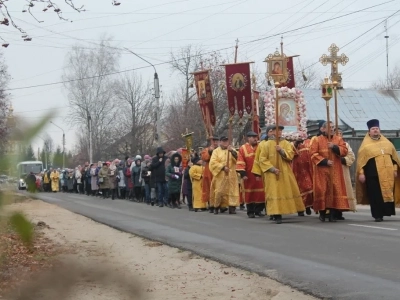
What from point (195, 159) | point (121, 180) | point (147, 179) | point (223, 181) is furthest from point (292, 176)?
point (121, 180)

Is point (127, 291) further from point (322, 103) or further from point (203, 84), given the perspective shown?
point (322, 103)

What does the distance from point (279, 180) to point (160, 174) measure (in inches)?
403

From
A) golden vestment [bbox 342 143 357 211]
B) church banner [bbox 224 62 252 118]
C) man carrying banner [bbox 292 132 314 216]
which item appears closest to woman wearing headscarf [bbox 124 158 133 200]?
church banner [bbox 224 62 252 118]

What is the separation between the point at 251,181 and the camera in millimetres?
16203

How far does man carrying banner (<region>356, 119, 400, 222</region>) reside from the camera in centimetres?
1359

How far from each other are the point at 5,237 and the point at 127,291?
0.23 m

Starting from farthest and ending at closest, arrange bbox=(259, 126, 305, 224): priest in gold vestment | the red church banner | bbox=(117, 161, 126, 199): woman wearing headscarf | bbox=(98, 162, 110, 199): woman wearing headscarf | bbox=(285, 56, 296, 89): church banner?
bbox=(98, 162, 110, 199): woman wearing headscarf → bbox=(117, 161, 126, 199): woman wearing headscarf → bbox=(285, 56, 296, 89): church banner → the red church banner → bbox=(259, 126, 305, 224): priest in gold vestment

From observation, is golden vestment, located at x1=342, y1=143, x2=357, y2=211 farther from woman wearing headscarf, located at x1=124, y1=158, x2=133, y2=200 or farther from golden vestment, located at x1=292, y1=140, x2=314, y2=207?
woman wearing headscarf, located at x1=124, y1=158, x2=133, y2=200

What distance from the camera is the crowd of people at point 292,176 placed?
13.7m

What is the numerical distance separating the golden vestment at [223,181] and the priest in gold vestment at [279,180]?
3.97 metres

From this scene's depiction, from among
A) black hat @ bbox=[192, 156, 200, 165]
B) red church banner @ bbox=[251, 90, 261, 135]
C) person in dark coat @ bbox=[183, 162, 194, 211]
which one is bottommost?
person in dark coat @ bbox=[183, 162, 194, 211]

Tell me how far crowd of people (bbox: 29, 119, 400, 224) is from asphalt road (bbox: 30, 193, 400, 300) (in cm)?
38

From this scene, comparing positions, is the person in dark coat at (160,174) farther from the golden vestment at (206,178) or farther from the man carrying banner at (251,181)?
the man carrying banner at (251,181)

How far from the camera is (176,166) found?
2333 centimetres
